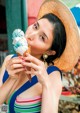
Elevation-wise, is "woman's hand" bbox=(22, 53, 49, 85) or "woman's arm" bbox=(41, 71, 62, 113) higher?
"woman's hand" bbox=(22, 53, 49, 85)

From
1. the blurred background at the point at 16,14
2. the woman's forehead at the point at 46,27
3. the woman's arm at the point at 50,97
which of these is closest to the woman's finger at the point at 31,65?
the woman's arm at the point at 50,97

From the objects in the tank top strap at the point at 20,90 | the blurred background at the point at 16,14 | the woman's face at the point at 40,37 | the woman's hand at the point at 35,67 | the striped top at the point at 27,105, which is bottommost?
the striped top at the point at 27,105

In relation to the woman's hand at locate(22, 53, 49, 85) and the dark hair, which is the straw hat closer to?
the dark hair

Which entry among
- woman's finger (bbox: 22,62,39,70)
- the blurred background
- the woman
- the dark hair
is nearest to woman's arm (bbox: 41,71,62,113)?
the woman

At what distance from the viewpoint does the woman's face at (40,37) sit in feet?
4.33

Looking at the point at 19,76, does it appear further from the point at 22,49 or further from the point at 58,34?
the point at 58,34

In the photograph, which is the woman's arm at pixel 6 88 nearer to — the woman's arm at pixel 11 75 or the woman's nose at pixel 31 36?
the woman's arm at pixel 11 75

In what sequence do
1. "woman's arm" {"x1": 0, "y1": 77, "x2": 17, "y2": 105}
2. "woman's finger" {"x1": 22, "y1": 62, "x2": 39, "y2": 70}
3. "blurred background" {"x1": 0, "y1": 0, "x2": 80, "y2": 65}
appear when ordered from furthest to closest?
"blurred background" {"x1": 0, "y1": 0, "x2": 80, "y2": 65} < "woman's arm" {"x1": 0, "y1": 77, "x2": 17, "y2": 105} < "woman's finger" {"x1": 22, "y1": 62, "x2": 39, "y2": 70}

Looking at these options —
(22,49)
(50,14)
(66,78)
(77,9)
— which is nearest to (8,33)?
(66,78)

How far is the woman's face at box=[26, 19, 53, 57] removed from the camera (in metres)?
1.32

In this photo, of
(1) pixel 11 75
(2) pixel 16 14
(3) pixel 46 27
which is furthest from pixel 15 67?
(2) pixel 16 14

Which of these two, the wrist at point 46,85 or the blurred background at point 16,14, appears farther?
the blurred background at point 16,14

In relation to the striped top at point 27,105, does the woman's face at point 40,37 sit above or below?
above

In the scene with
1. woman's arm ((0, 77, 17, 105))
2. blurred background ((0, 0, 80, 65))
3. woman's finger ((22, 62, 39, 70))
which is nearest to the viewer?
woman's finger ((22, 62, 39, 70))
